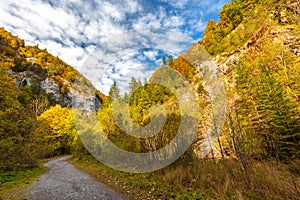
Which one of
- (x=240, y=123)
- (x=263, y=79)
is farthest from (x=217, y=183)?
(x=263, y=79)

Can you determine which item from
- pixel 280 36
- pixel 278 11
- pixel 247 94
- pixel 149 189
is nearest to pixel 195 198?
pixel 149 189

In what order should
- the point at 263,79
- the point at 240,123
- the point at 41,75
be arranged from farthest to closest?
the point at 41,75 → the point at 263,79 → the point at 240,123

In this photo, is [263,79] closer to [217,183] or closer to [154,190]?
[217,183]

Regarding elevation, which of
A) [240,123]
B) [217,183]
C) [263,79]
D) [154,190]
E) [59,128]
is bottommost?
[154,190]

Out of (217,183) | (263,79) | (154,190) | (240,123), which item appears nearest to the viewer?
(217,183)

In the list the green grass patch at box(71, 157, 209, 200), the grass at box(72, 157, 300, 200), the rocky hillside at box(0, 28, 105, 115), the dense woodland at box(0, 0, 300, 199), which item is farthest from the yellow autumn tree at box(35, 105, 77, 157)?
the grass at box(72, 157, 300, 200)

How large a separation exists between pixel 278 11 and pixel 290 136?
1823cm

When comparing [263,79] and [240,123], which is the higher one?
[263,79]

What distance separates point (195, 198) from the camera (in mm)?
4684

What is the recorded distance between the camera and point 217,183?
17.3 feet

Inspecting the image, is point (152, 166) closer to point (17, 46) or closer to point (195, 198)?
point (195, 198)

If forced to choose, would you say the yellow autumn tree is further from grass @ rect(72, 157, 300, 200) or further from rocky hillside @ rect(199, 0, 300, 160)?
rocky hillside @ rect(199, 0, 300, 160)

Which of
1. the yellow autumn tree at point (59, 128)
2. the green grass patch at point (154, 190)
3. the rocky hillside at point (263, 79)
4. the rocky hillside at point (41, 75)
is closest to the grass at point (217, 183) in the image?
the green grass patch at point (154, 190)

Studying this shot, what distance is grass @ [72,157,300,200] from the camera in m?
3.98
